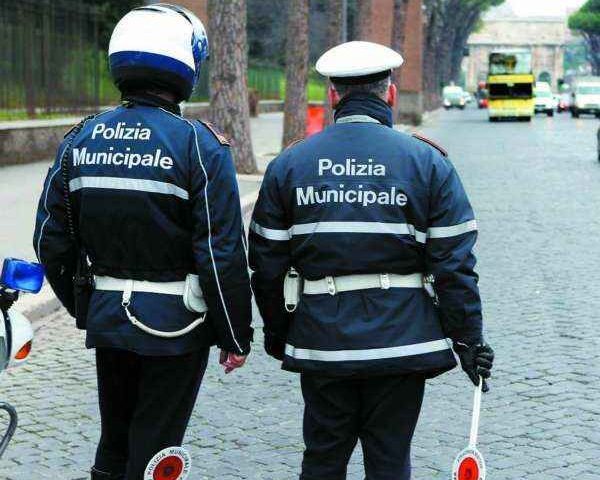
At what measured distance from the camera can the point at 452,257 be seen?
12.2 feet

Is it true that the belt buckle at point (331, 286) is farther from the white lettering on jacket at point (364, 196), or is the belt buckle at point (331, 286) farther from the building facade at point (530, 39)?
the building facade at point (530, 39)

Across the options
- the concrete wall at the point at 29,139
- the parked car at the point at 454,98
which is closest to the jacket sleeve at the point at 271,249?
the concrete wall at the point at 29,139

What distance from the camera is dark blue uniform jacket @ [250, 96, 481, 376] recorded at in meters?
3.71

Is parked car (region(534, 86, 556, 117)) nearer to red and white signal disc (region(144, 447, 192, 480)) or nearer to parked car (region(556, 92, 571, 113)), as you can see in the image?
parked car (region(556, 92, 571, 113))

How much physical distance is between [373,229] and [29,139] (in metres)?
19.1

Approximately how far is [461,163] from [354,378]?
75.6 feet

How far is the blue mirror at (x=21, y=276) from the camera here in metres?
3.74

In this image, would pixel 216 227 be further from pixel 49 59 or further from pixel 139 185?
pixel 49 59

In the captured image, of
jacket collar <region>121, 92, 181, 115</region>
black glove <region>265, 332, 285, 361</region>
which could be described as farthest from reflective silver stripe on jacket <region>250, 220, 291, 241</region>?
jacket collar <region>121, 92, 181, 115</region>

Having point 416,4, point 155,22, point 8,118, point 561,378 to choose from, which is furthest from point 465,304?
point 416,4

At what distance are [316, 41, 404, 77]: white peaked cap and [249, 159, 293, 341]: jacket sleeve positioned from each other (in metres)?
0.34

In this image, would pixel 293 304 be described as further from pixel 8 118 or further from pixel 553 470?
pixel 8 118

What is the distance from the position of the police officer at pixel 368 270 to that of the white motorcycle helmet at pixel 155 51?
38 centimetres

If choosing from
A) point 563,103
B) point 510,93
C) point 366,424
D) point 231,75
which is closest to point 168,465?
point 366,424
